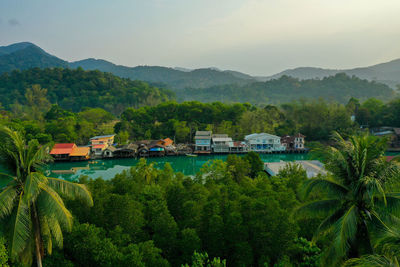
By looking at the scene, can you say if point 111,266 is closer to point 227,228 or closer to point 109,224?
point 109,224

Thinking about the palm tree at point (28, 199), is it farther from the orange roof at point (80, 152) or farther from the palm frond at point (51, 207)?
the orange roof at point (80, 152)

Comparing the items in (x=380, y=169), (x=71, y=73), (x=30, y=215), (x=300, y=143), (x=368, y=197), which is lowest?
(x=300, y=143)

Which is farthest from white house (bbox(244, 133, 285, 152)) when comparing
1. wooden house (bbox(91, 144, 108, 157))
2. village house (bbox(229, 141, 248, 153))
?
wooden house (bbox(91, 144, 108, 157))

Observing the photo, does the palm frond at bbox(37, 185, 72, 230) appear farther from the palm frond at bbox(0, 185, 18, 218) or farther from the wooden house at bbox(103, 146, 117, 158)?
the wooden house at bbox(103, 146, 117, 158)

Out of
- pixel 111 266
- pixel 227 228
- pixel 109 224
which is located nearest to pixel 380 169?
pixel 227 228

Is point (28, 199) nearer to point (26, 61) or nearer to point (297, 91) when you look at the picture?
point (297, 91)

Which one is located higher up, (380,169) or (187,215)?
(380,169)
